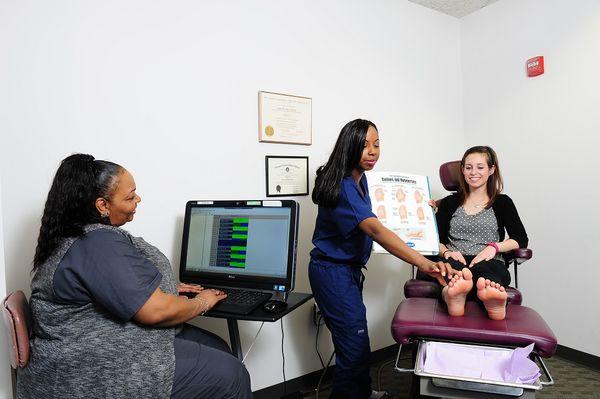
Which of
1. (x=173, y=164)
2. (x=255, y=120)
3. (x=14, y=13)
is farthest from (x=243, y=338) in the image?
(x=14, y=13)

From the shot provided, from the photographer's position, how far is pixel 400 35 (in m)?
2.99

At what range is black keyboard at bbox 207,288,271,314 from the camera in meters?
1.55

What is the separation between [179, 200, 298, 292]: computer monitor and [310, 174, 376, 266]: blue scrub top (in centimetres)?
24

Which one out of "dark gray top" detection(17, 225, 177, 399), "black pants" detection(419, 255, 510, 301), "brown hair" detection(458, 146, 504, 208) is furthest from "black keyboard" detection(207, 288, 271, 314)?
"brown hair" detection(458, 146, 504, 208)

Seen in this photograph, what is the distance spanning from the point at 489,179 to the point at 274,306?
5.16 feet

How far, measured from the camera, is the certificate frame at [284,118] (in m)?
2.31

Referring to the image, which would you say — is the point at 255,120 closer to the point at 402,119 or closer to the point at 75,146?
the point at 75,146

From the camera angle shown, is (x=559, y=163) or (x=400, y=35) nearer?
(x=559, y=163)

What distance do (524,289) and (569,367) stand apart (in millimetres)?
563

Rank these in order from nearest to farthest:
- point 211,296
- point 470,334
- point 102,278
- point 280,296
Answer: point 102,278, point 470,334, point 211,296, point 280,296

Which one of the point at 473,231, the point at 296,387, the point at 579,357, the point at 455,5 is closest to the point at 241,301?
the point at 296,387

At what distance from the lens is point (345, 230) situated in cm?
181

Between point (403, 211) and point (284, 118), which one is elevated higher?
point (284, 118)

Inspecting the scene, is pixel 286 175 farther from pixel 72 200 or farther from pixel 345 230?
pixel 72 200
